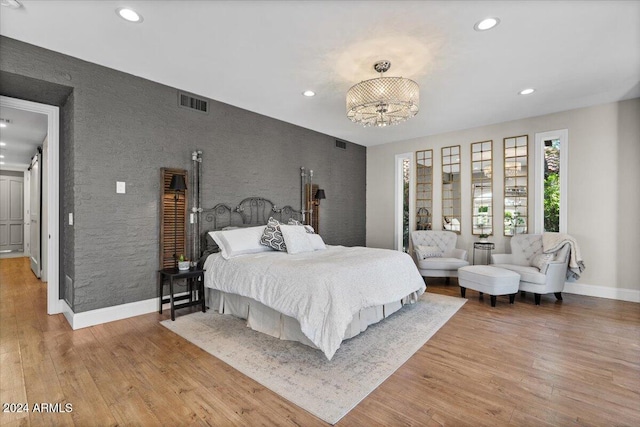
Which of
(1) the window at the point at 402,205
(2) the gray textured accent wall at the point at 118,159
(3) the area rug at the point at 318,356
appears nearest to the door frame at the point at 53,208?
(2) the gray textured accent wall at the point at 118,159

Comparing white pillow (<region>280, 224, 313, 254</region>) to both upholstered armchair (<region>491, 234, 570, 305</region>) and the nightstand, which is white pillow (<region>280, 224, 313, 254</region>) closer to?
the nightstand

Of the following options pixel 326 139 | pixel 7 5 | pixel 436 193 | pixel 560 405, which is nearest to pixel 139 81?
pixel 7 5

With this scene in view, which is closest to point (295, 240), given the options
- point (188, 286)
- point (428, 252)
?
point (188, 286)

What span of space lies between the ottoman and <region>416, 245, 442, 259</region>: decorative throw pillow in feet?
3.78

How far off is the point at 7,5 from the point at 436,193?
6.34 metres

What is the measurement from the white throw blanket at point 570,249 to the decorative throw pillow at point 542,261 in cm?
11

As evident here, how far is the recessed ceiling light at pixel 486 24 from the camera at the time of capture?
2535 mm

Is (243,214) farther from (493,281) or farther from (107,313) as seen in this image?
(493,281)

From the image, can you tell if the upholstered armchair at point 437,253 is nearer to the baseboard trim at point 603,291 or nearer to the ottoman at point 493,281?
the ottoman at point 493,281

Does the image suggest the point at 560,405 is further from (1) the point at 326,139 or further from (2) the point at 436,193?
(1) the point at 326,139

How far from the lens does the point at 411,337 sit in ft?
9.84

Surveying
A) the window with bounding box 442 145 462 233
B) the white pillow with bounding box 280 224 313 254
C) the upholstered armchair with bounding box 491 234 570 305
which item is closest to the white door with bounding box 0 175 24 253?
the white pillow with bounding box 280 224 313 254

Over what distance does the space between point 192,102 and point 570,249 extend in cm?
568

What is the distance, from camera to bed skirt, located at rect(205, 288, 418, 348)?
282cm
